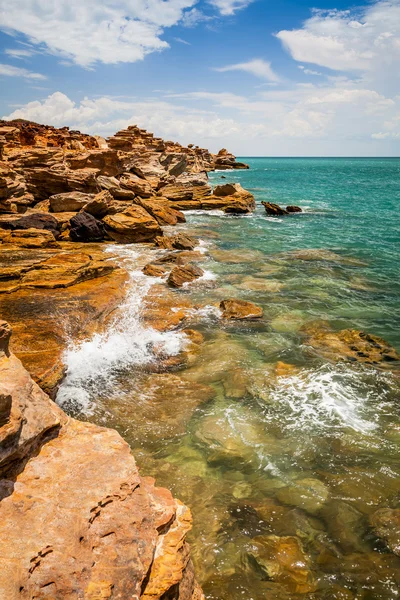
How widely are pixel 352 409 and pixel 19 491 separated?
297 inches

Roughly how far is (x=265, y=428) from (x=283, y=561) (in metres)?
3.01

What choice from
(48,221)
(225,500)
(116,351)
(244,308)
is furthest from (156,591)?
(48,221)

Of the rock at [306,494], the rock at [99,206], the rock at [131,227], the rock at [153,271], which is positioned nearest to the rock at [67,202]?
the rock at [99,206]

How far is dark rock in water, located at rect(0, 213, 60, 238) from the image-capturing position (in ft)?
65.0

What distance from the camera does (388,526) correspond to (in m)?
5.88

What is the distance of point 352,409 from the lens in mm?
8852

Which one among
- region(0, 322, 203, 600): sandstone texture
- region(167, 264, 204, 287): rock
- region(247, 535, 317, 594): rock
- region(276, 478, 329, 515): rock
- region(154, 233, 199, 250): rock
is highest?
region(0, 322, 203, 600): sandstone texture

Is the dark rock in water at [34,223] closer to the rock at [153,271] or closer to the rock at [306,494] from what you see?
the rock at [153,271]

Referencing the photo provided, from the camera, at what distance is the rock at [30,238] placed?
17.3 m

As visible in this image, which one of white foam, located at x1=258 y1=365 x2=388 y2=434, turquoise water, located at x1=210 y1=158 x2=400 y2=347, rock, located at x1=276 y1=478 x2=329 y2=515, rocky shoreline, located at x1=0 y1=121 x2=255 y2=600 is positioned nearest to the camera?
rocky shoreline, located at x1=0 y1=121 x2=255 y2=600

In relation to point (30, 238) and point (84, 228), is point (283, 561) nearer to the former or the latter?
point (30, 238)

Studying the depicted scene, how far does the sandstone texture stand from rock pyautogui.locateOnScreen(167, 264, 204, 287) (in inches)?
456

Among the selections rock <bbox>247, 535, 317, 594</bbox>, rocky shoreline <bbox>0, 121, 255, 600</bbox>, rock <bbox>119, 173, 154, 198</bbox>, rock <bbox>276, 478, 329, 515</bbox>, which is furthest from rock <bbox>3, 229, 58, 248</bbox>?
rock <bbox>247, 535, 317, 594</bbox>

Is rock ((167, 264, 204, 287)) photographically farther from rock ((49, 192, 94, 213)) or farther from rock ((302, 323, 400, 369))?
rock ((49, 192, 94, 213))
